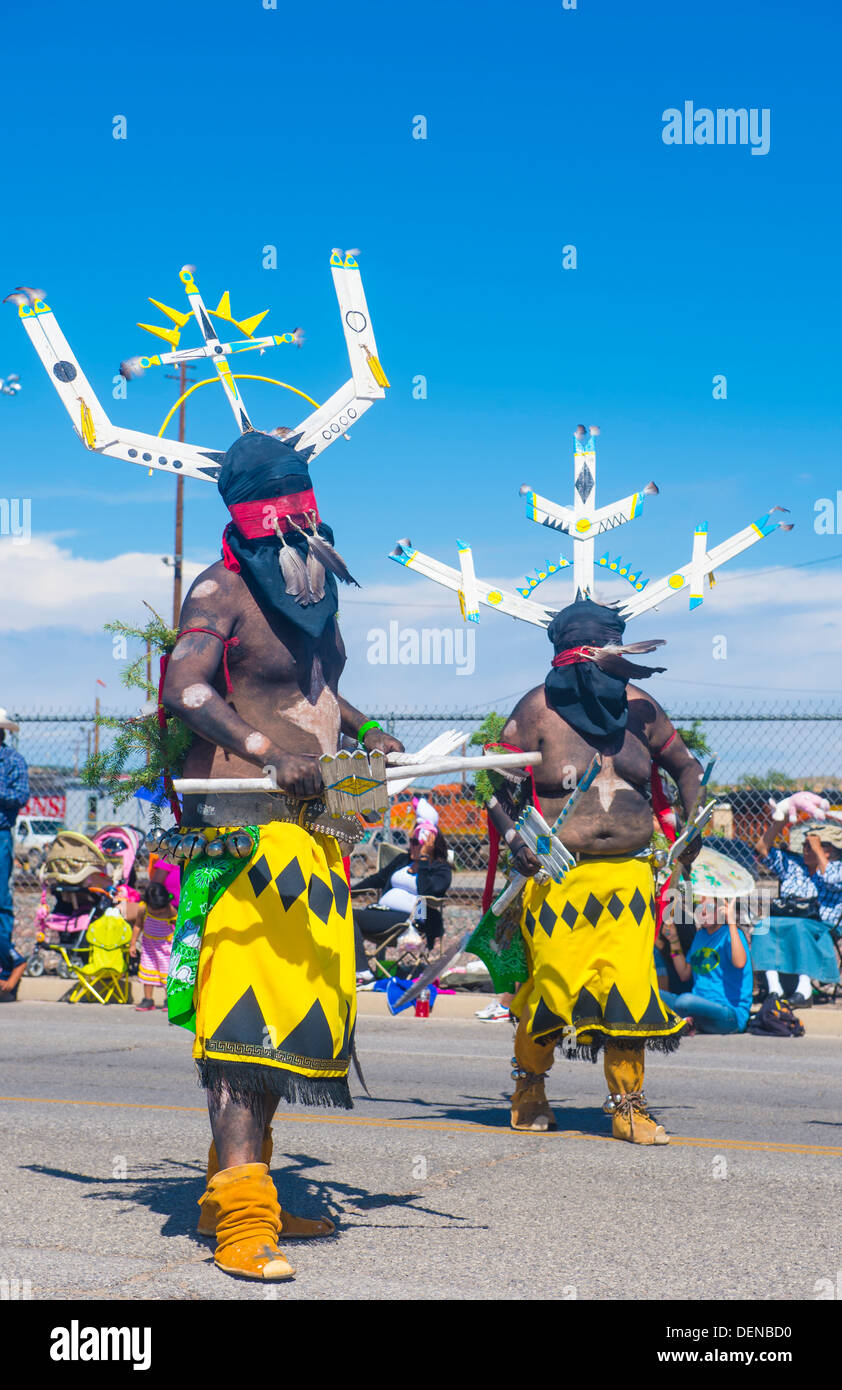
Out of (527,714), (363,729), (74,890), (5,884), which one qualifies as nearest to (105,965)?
(74,890)

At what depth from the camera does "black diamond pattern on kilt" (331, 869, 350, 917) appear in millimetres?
4137

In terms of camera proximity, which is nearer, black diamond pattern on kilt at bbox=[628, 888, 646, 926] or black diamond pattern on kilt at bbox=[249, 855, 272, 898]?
black diamond pattern on kilt at bbox=[249, 855, 272, 898]

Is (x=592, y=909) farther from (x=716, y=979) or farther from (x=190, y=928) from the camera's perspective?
(x=716, y=979)

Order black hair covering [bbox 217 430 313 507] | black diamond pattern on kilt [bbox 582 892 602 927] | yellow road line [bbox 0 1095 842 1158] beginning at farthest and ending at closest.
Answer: black diamond pattern on kilt [bbox 582 892 602 927] → yellow road line [bbox 0 1095 842 1158] → black hair covering [bbox 217 430 313 507]

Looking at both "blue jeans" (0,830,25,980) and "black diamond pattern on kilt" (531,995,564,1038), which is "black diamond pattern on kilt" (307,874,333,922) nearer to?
"black diamond pattern on kilt" (531,995,564,1038)

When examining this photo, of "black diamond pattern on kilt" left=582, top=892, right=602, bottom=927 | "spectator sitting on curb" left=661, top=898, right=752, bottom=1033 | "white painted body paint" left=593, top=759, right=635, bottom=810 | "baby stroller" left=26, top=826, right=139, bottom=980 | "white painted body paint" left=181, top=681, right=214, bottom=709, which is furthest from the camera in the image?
"baby stroller" left=26, top=826, right=139, bottom=980

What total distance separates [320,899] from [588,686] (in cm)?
243

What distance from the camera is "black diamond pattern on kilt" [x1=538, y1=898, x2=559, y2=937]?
6.03 metres

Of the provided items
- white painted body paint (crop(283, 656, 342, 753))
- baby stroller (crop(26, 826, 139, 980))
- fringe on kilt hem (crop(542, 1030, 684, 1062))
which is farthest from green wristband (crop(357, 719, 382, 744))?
baby stroller (crop(26, 826, 139, 980))

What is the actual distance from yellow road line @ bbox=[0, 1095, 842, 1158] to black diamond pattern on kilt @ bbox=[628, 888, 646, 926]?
89cm

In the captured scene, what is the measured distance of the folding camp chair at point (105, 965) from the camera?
40.6 feet

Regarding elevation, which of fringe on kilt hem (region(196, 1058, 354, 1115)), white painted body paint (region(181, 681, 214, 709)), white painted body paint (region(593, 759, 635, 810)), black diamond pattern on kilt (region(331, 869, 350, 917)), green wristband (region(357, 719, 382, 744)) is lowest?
fringe on kilt hem (region(196, 1058, 354, 1115))

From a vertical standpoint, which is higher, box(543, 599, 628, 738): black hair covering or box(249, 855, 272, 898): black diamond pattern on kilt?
box(543, 599, 628, 738): black hair covering
